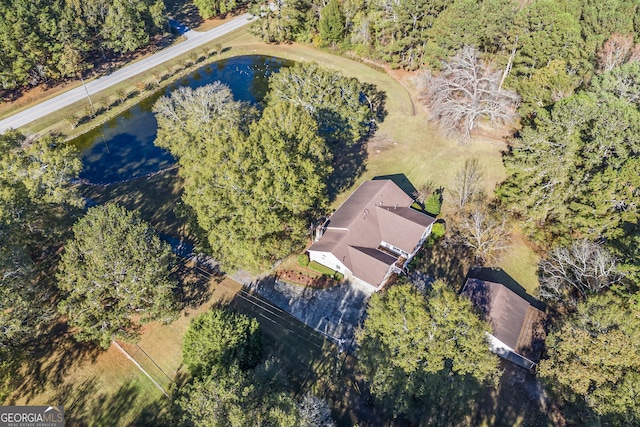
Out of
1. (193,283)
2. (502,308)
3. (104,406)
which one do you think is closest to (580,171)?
(502,308)

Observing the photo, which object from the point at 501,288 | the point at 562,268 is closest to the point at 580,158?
the point at 562,268

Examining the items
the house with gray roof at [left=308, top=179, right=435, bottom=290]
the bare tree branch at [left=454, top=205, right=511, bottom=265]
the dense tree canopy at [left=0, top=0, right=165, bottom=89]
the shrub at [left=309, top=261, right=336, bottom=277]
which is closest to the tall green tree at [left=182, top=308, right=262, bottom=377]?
the shrub at [left=309, top=261, right=336, bottom=277]

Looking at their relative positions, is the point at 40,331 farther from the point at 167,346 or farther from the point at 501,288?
the point at 501,288

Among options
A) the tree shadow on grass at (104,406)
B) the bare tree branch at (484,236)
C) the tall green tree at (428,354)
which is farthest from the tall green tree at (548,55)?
the tree shadow on grass at (104,406)

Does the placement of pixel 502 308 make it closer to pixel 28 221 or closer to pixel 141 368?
pixel 141 368

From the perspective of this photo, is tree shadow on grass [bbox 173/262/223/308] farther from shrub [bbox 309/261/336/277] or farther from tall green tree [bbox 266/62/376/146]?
tall green tree [bbox 266/62/376/146]

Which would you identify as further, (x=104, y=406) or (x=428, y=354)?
(x=104, y=406)
